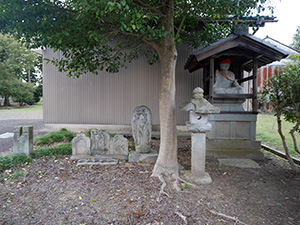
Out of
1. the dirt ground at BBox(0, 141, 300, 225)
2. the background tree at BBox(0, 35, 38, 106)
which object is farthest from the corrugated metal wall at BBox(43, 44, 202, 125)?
the background tree at BBox(0, 35, 38, 106)

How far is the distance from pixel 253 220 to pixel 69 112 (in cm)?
842

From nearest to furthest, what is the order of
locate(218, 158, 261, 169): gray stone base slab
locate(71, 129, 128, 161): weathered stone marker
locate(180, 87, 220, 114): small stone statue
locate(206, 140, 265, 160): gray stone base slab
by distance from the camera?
locate(180, 87, 220, 114): small stone statue → locate(218, 158, 261, 169): gray stone base slab → locate(71, 129, 128, 161): weathered stone marker → locate(206, 140, 265, 160): gray stone base slab

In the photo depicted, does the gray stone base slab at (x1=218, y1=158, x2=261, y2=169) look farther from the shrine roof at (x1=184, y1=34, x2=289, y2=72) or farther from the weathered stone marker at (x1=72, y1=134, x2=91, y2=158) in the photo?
the weathered stone marker at (x1=72, y1=134, x2=91, y2=158)

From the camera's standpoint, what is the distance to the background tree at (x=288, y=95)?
14.8ft

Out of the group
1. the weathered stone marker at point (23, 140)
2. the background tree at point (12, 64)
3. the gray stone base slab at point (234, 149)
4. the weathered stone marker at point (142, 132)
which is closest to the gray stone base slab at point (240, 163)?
the gray stone base slab at point (234, 149)

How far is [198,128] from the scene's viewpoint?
3969mm

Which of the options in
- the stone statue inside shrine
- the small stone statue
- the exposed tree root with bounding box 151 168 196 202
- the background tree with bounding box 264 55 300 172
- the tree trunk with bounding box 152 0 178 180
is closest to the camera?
the exposed tree root with bounding box 151 168 196 202

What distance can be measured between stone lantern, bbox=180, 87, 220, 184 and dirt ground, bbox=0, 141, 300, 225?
12.5 inches

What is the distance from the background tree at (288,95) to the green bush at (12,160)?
6.41 m

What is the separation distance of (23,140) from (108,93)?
14.6 ft

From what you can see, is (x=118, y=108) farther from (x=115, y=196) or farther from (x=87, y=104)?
(x=115, y=196)

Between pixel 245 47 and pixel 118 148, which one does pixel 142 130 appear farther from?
pixel 245 47

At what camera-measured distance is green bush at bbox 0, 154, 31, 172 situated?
4543 millimetres

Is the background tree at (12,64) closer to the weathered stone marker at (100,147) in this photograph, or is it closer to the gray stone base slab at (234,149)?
the weathered stone marker at (100,147)
